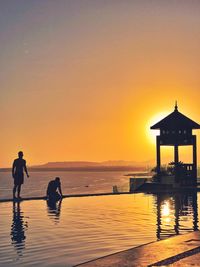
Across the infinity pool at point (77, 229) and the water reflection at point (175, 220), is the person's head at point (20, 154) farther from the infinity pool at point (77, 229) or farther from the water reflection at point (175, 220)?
the water reflection at point (175, 220)

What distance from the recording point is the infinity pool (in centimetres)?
877

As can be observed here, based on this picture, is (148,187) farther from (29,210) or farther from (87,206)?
(29,210)

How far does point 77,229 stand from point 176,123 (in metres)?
21.4

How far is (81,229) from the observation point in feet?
39.4

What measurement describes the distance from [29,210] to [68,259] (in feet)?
28.7

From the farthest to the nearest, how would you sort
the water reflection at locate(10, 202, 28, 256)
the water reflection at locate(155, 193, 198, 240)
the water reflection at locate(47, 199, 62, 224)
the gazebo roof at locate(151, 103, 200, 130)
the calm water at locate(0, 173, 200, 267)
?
the gazebo roof at locate(151, 103, 200, 130) → the water reflection at locate(47, 199, 62, 224) → the water reflection at locate(155, 193, 198, 240) → the water reflection at locate(10, 202, 28, 256) → the calm water at locate(0, 173, 200, 267)

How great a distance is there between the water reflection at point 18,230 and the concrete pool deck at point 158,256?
2213 mm

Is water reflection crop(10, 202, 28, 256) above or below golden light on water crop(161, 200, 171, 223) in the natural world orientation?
below

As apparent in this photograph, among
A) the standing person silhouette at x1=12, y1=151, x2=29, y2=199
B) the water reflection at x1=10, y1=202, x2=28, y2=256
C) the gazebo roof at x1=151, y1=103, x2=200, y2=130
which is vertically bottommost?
the water reflection at x1=10, y1=202, x2=28, y2=256

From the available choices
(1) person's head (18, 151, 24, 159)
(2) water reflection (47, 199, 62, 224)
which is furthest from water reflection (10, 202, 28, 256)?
(1) person's head (18, 151, 24, 159)

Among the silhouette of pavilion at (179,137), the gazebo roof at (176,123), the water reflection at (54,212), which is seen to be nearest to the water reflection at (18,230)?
the water reflection at (54,212)

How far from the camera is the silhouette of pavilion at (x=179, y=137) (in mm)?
32219

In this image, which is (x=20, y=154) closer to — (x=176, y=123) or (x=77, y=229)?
(x=77, y=229)

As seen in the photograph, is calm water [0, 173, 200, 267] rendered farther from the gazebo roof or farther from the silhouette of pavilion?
the gazebo roof
